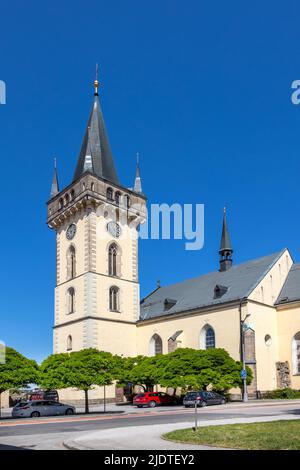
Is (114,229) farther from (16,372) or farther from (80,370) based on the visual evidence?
(16,372)

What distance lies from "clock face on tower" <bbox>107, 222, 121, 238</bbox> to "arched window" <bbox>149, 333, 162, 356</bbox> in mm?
11503

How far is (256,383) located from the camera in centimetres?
4241

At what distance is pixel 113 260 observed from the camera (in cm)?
5528

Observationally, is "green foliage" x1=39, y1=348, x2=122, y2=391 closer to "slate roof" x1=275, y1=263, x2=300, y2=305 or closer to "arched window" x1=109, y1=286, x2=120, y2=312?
→ "arched window" x1=109, y1=286, x2=120, y2=312

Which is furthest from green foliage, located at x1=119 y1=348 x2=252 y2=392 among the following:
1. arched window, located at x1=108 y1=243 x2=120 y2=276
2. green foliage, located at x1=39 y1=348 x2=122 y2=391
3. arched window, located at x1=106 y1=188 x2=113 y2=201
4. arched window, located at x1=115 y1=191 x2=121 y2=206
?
arched window, located at x1=115 y1=191 x2=121 y2=206

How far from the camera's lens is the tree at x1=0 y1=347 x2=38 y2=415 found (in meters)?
34.9

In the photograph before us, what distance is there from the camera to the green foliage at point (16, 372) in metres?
34.9

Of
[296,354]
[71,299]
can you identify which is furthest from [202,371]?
[71,299]

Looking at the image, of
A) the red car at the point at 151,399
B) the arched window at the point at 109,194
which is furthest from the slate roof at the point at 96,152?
the red car at the point at 151,399

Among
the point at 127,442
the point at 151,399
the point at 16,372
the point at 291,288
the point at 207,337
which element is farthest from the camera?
the point at 207,337

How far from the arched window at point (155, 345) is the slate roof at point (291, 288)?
13.2 meters

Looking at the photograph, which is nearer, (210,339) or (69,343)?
(210,339)

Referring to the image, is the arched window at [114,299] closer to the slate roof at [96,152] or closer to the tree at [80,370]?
the slate roof at [96,152]

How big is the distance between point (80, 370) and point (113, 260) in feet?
64.2
